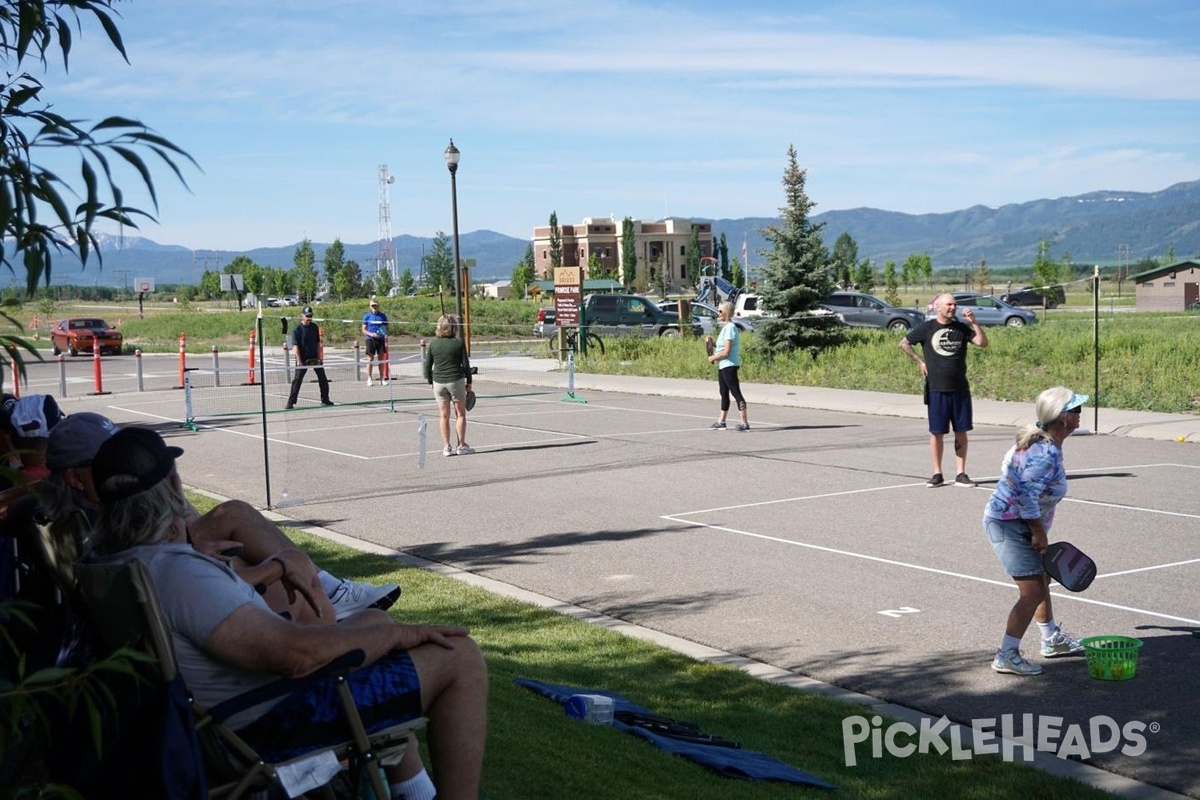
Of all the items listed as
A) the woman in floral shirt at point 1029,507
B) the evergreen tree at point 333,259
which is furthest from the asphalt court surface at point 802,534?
the evergreen tree at point 333,259

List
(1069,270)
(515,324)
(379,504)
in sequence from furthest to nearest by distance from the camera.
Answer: (1069,270) → (515,324) → (379,504)

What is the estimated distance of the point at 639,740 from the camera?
5805 mm

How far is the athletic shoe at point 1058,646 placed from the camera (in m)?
7.55

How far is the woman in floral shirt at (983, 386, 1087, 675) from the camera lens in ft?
23.6

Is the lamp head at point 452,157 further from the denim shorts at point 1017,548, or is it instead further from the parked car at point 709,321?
the denim shorts at point 1017,548

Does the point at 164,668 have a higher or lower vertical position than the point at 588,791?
higher

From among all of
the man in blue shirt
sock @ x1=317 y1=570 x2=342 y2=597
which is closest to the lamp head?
the man in blue shirt

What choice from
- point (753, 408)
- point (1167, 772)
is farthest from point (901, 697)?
point (753, 408)

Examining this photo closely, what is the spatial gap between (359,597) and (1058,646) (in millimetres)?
4244

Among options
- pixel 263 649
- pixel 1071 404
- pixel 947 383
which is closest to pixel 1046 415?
pixel 1071 404

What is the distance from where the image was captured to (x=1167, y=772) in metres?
5.82

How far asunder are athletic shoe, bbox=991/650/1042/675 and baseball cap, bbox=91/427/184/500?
4978 mm

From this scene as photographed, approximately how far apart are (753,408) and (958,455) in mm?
10259

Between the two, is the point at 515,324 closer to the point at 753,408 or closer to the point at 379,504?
the point at 753,408
